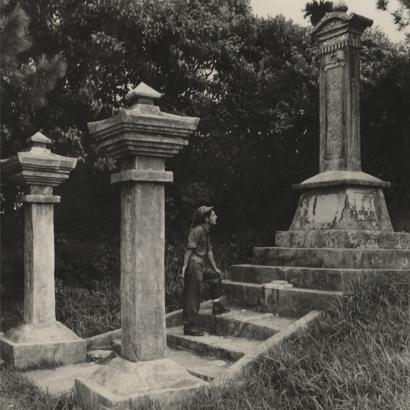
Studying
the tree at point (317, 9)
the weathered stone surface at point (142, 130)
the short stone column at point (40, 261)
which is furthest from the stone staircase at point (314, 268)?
the tree at point (317, 9)

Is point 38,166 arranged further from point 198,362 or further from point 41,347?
point 198,362

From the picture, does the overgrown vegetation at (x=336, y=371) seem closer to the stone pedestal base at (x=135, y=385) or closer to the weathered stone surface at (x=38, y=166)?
the stone pedestal base at (x=135, y=385)

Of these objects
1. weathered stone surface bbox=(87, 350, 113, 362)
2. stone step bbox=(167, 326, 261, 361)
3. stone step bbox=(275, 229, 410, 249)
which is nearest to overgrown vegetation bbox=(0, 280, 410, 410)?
stone step bbox=(167, 326, 261, 361)

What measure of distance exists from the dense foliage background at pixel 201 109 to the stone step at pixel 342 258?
3.93 metres

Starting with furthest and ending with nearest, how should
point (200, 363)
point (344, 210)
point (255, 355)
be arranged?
point (344, 210), point (200, 363), point (255, 355)

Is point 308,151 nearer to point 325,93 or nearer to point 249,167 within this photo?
point 249,167

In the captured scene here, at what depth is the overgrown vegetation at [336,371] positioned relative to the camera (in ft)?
13.4

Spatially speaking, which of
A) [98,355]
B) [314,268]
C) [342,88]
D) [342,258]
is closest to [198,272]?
[314,268]

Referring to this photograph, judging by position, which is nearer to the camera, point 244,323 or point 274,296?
point 244,323

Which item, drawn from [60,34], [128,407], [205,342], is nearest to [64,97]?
[60,34]

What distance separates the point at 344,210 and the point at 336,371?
11.3 feet

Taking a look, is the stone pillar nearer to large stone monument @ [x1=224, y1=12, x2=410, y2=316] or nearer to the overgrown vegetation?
the overgrown vegetation

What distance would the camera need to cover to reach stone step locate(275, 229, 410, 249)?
711cm

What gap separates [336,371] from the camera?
4344 mm
